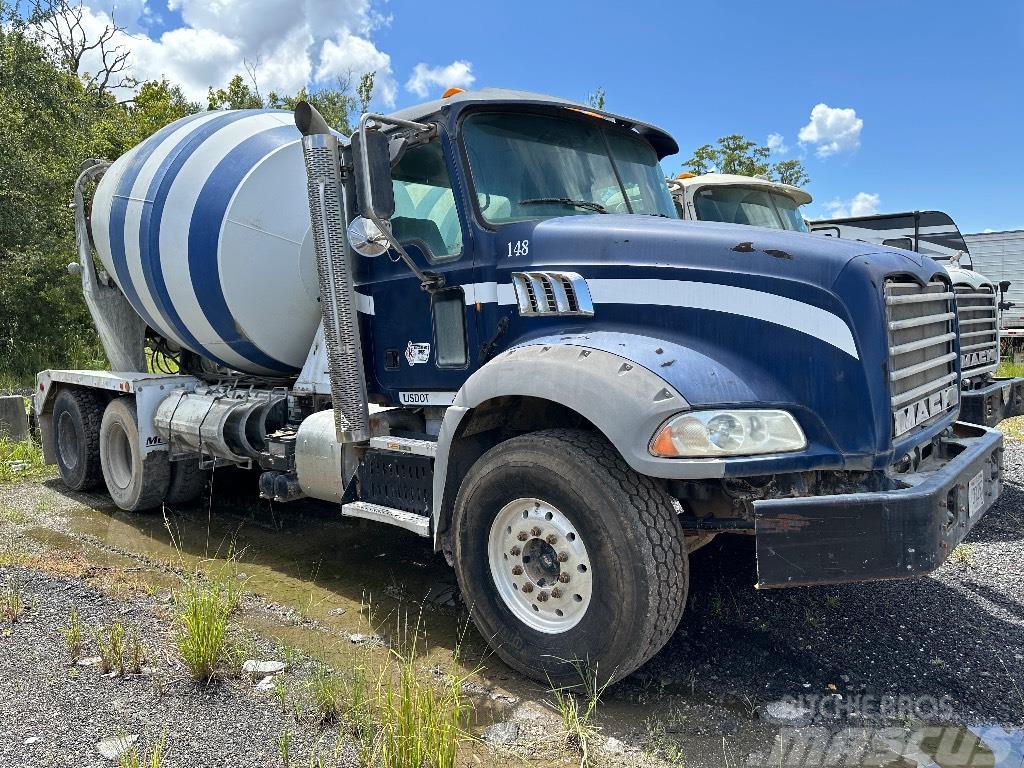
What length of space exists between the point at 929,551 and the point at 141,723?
2994 mm

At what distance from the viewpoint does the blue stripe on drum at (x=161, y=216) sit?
20.0 feet

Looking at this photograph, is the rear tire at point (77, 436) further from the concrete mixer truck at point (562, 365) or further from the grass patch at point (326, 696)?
the grass patch at point (326, 696)

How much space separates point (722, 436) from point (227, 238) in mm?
4006

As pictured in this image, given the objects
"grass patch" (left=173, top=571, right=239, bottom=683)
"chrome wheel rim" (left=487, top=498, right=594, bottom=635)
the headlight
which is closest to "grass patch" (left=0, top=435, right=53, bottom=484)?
"grass patch" (left=173, top=571, right=239, bottom=683)

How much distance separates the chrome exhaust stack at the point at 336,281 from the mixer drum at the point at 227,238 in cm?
101

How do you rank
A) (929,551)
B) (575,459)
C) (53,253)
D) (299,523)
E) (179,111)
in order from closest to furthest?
1. (929,551)
2. (575,459)
3. (299,523)
4. (53,253)
5. (179,111)

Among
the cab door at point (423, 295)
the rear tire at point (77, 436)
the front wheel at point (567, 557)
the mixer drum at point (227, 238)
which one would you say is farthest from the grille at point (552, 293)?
the rear tire at point (77, 436)

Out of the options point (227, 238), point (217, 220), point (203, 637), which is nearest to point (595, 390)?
point (203, 637)

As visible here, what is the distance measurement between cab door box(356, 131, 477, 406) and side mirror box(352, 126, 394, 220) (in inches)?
14.2

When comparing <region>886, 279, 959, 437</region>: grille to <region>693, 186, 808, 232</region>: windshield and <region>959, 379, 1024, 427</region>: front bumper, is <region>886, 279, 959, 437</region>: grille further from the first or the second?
<region>693, 186, 808, 232</region>: windshield

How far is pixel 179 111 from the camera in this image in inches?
966

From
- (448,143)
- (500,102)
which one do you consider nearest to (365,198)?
(448,143)

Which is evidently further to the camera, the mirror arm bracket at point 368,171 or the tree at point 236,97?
the tree at point 236,97

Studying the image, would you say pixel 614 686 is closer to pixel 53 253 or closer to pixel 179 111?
pixel 53 253
